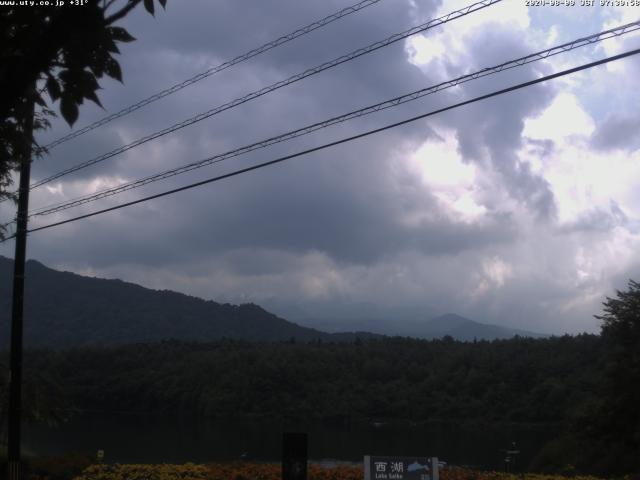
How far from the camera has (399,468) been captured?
11.1 metres

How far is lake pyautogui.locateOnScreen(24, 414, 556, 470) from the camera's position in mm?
26141

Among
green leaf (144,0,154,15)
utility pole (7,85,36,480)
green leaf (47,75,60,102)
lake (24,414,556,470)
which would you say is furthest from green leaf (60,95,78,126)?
lake (24,414,556,470)

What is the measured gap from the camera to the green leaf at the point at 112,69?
4.00m

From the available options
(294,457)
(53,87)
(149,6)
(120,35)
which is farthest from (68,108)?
(294,457)

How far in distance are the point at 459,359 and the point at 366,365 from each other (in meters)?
7.74

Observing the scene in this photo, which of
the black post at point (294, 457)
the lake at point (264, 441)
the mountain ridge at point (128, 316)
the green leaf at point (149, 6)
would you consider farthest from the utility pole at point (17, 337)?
the mountain ridge at point (128, 316)

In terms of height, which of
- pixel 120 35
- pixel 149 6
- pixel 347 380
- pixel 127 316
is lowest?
pixel 347 380

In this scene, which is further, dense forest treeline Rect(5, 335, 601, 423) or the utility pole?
dense forest treeline Rect(5, 335, 601, 423)

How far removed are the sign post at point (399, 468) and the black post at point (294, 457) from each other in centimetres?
103

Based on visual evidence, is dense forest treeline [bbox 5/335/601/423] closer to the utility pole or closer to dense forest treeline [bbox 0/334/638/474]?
dense forest treeline [bbox 0/334/638/474]

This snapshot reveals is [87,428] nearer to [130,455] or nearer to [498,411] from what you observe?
[130,455]

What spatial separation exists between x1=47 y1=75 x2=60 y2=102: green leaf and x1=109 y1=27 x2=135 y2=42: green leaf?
0.36 meters

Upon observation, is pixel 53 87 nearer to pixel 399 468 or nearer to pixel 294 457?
pixel 294 457

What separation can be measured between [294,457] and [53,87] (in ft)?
24.8
